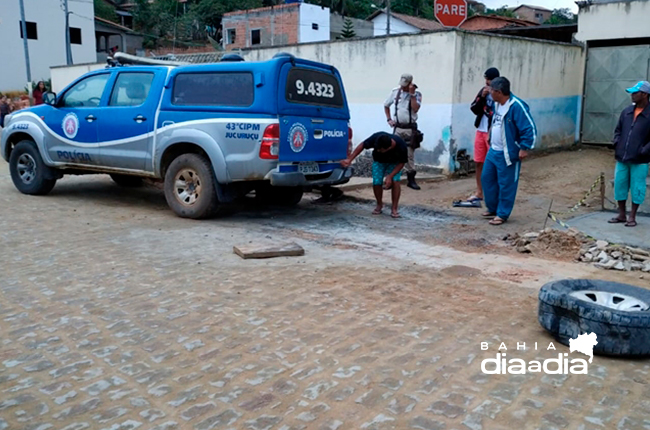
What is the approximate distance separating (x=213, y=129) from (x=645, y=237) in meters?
5.05

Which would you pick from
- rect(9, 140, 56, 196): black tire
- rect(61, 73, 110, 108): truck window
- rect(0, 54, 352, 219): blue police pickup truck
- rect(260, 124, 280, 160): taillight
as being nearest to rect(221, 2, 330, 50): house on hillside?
rect(9, 140, 56, 196): black tire

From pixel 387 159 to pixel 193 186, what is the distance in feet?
8.31

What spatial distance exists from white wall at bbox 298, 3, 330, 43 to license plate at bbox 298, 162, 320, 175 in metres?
29.9

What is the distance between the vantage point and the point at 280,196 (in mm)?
8883

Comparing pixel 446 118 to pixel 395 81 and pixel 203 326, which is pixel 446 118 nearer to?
pixel 395 81

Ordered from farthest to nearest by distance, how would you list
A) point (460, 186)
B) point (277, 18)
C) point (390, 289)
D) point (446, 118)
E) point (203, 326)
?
point (277, 18) → point (446, 118) → point (460, 186) → point (390, 289) → point (203, 326)

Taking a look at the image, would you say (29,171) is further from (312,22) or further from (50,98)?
(312,22)

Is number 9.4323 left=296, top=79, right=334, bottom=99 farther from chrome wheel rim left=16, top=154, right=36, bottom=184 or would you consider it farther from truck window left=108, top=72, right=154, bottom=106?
chrome wheel rim left=16, top=154, right=36, bottom=184

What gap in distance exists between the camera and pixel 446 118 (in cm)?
1116

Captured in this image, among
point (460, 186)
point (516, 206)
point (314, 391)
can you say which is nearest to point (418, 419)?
point (314, 391)

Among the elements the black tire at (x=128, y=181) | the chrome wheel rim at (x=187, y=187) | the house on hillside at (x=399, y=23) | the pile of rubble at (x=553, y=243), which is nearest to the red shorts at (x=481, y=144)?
the pile of rubble at (x=553, y=243)

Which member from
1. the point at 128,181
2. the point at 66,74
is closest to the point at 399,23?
the point at 66,74

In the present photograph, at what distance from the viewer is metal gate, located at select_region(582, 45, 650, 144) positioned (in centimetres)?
1427

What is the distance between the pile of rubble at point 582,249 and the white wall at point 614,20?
387 inches
